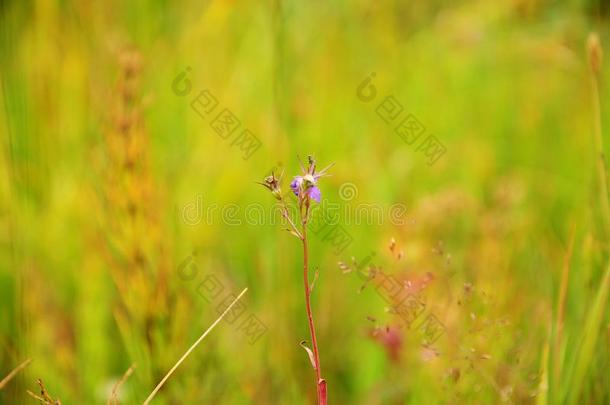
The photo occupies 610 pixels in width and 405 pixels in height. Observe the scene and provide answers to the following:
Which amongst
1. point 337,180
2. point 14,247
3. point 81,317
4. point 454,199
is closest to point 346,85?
point 337,180

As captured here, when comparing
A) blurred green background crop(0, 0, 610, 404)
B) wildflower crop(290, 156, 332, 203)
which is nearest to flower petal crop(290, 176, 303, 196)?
wildflower crop(290, 156, 332, 203)

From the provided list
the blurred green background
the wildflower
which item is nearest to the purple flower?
the wildflower

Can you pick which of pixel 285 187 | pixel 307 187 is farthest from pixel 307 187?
pixel 285 187

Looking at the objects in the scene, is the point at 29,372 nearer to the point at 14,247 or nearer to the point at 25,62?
the point at 14,247

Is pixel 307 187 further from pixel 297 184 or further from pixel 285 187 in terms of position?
pixel 285 187

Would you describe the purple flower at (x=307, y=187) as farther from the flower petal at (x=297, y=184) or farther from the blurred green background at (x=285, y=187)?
the blurred green background at (x=285, y=187)

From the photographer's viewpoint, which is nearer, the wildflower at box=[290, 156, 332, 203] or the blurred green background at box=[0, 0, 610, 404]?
the wildflower at box=[290, 156, 332, 203]

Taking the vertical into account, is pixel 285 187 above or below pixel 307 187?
above

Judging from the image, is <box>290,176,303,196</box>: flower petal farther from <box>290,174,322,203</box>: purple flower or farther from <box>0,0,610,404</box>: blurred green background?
<box>0,0,610,404</box>: blurred green background
